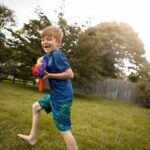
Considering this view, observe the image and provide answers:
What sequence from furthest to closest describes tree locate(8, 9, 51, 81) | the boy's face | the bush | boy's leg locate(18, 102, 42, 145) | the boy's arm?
1. the bush
2. tree locate(8, 9, 51, 81)
3. boy's leg locate(18, 102, 42, 145)
4. the boy's face
5. the boy's arm

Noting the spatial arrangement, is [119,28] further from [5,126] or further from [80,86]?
[5,126]

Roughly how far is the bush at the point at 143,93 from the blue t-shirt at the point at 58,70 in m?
17.7

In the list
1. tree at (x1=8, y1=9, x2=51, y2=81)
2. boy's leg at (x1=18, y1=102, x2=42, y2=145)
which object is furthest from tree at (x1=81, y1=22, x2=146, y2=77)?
boy's leg at (x1=18, y1=102, x2=42, y2=145)

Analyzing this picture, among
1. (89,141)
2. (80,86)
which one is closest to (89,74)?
(80,86)

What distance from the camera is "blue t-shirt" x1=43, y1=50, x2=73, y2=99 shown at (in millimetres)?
3428

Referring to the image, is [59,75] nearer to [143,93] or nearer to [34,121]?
[34,121]

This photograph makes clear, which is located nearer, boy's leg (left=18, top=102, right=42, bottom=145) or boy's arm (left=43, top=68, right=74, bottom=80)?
boy's arm (left=43, top=68, right=74, bottom=80)

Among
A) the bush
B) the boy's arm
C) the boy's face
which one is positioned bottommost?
the bush

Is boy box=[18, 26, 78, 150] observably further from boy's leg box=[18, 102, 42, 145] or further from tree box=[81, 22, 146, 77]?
tree box=[81, 22, 146, 77]

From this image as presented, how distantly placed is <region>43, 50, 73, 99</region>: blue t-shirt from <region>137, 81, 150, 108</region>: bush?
1767 centimetres

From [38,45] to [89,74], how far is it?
3.45 meters

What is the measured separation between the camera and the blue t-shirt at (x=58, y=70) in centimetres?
343

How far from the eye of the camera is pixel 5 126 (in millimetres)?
5051

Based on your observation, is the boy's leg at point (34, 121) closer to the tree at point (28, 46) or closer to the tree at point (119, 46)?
the tree at point (28, 46)
